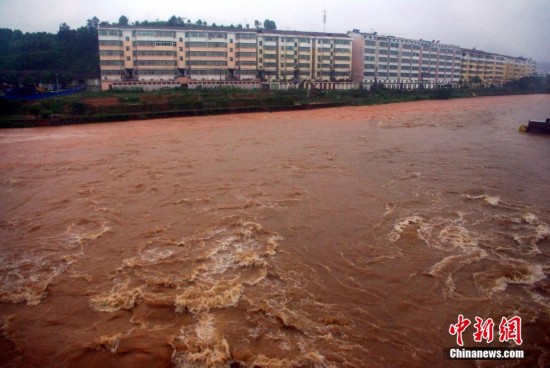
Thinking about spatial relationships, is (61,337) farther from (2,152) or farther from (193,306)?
(2,152)

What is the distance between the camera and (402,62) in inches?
2325

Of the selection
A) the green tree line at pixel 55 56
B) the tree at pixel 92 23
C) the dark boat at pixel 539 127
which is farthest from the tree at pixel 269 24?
the dark boat at pixel 539 127

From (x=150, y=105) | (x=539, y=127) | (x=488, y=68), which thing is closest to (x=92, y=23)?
(x=150, y=105)

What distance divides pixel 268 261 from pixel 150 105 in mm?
22590

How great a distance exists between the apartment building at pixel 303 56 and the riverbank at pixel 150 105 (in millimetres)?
8914

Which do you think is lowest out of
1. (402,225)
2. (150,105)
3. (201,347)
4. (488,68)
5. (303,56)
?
(201,347)

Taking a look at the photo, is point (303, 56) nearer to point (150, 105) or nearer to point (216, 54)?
point (216, 54)

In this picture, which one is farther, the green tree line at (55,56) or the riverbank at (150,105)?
the green tree line at (55,56)

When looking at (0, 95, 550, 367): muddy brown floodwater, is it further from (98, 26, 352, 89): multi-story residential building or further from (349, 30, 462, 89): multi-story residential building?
(349, 30, 462, 89): multi-story residential building

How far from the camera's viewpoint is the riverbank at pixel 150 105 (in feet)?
75.0

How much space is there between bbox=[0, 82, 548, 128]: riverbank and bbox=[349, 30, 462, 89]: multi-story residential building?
1397cm

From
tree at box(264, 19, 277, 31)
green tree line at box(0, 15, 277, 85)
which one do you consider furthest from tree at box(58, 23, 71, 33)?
tree at box(264, 19, 277, 31)

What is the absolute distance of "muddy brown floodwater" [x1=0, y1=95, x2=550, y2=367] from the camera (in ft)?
12.7

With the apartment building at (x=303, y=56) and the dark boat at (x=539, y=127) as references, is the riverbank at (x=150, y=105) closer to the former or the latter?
the apartment building at (x=303, y=56)
